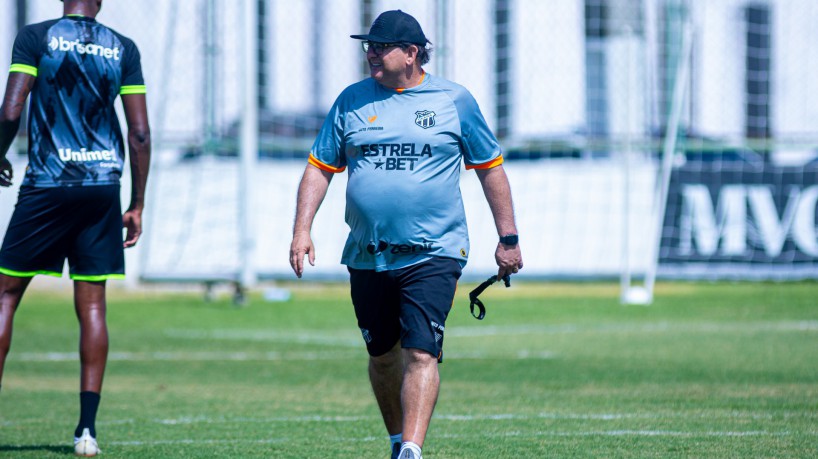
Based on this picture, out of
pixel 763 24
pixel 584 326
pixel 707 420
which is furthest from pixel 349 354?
pixel 763 24

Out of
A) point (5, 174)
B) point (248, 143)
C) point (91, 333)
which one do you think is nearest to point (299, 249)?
point (91, 333)

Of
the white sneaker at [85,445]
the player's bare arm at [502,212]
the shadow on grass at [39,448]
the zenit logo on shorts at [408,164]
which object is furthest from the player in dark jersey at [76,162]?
the player's bare arm at [502,212]

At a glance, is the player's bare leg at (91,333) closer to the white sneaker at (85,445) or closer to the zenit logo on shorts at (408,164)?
the white sneaker at (85,445)

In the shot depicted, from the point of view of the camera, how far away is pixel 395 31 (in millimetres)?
5969

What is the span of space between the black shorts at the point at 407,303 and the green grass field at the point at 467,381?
2.43 feet

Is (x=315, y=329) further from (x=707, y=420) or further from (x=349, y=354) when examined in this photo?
(x=707, y=420)

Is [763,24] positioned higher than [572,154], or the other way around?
[763,24]

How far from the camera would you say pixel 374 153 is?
19.7 feet

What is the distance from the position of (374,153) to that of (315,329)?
799cm

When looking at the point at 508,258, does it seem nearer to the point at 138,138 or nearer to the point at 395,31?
the point at 395,31

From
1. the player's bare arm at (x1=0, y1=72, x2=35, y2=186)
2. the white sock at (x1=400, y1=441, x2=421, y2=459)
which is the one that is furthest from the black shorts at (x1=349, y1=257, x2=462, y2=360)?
the player's bare arm at (x1=0, y1=72, x2=35, y2=186)

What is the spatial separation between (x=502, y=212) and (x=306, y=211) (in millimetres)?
861

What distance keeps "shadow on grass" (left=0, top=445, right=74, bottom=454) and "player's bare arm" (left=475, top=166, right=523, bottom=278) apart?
2.35 meters

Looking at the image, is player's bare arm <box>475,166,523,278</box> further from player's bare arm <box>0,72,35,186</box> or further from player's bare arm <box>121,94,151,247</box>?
player's bare arm <box>0,72,35,186</box>
